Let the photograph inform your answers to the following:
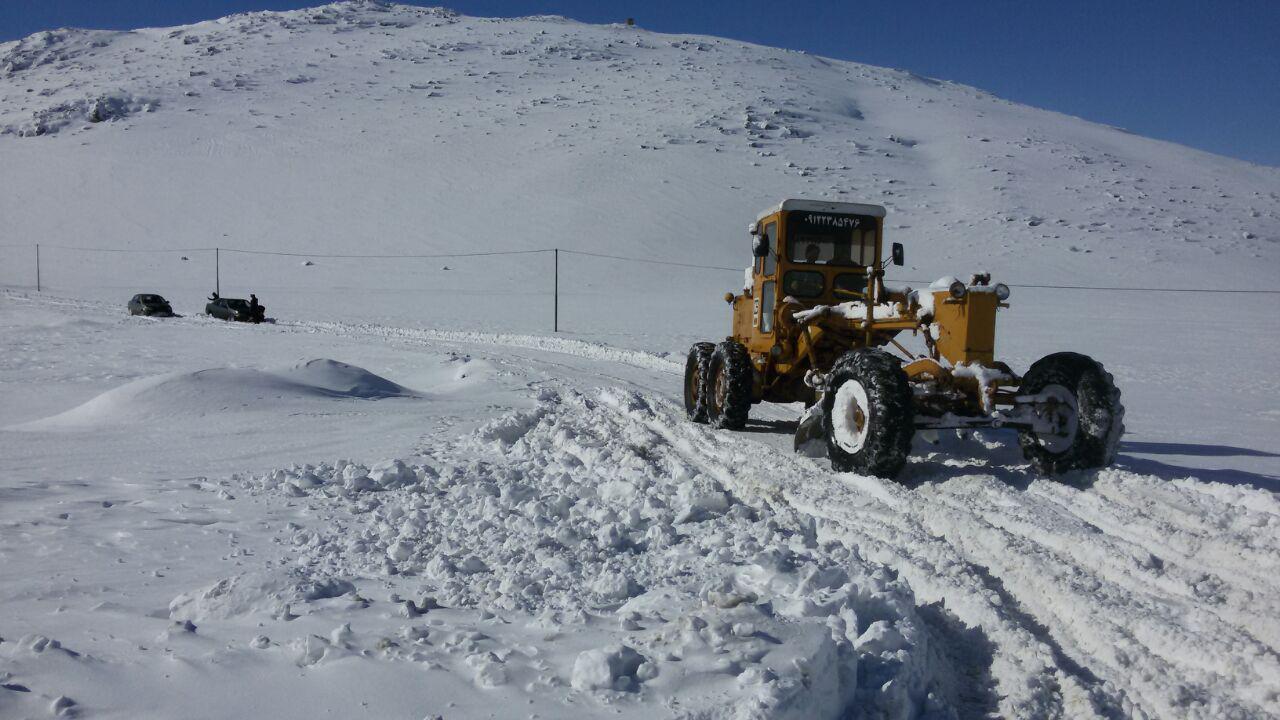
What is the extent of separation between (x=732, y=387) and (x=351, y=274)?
42769 mm

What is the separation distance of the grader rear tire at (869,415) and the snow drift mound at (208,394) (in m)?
5.56

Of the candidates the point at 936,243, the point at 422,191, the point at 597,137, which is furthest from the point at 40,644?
the point at 597,137

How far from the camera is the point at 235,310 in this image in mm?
28875

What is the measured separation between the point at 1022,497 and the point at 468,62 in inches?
3901

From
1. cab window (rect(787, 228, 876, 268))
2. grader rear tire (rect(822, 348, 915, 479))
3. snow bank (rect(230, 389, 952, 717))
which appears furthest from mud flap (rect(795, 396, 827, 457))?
cab window (rect(787, 228, 876, 268))

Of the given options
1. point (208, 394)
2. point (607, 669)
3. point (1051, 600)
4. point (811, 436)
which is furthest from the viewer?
point (208, 394)

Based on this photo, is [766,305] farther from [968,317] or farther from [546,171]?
[546,171]

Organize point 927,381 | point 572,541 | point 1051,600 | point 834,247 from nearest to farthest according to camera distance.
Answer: point 1051,600
point 572,541
point 927,381
point 834,247

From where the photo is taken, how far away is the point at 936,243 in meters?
51.7

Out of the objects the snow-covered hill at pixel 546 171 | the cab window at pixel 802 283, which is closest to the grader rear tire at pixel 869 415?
the cab window at pixel 802 283

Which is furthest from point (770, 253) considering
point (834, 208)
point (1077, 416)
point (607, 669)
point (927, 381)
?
point (607, 669)

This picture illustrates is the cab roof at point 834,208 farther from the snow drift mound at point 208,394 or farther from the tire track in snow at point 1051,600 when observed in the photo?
the snow drift mound at point 208,394

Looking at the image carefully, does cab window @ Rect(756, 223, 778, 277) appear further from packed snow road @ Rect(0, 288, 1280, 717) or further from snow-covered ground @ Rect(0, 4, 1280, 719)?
packed snow road @ Rect(0, 288, 1280, 717)

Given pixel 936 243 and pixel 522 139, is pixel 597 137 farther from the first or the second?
pixel 936 243
